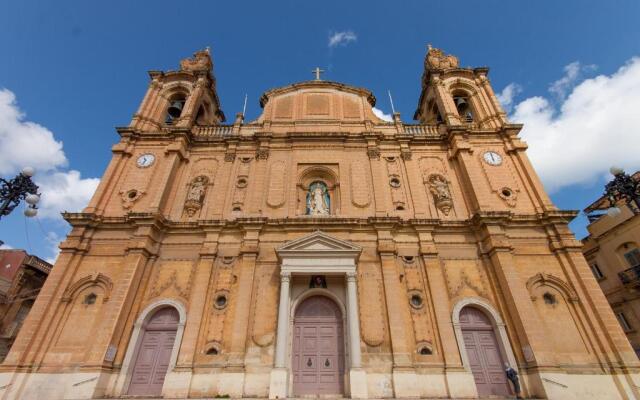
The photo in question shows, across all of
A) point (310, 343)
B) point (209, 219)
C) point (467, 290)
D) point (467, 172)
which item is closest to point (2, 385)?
point (209, 219)

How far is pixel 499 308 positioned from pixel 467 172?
6306mm

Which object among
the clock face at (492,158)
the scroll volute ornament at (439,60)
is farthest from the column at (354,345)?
the scroll volute ornament at (439,60)

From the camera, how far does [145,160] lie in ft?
53.7

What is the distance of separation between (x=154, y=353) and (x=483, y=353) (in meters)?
11.9

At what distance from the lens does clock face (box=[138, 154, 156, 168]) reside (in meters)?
16.2

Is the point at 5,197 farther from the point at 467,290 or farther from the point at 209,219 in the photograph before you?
the point at 467,290

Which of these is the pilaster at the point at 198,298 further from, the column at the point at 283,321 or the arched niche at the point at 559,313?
the arched niche at the point at 559,313

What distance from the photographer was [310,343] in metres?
11.7

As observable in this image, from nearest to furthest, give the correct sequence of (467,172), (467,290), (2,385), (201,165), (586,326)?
1. (2,385)
2. (586,326)
3. (467,290)
4. (467,172)
5. (201,165)

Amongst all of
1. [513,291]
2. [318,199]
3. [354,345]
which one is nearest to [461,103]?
[318,199]

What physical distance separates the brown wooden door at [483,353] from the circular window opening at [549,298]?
2350 mm

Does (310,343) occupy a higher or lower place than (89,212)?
lower

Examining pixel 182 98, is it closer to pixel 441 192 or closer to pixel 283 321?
pixel 283 321

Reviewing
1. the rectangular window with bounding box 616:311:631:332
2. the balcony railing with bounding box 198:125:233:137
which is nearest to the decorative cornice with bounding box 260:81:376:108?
the balcony railing with bounding box 198:125:233:137
